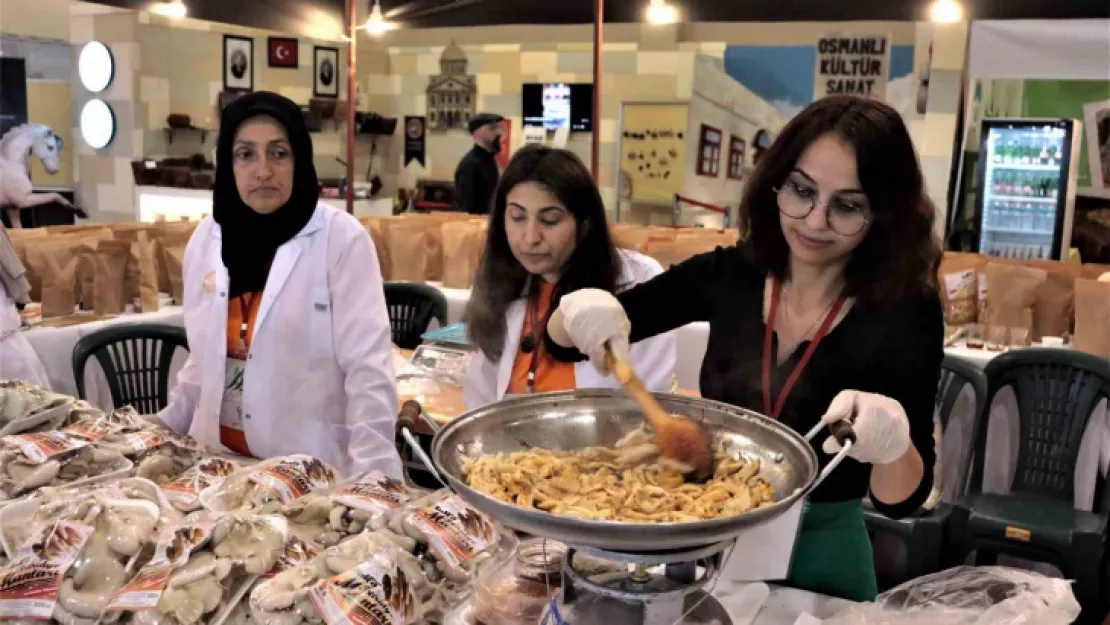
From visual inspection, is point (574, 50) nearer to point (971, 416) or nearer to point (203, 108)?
point (203, 108)

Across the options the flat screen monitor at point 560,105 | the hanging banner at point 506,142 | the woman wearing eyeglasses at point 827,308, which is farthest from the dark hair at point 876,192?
the hanging banner at point 506,142

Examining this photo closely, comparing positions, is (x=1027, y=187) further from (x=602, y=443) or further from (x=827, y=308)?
(x=602, y=443)

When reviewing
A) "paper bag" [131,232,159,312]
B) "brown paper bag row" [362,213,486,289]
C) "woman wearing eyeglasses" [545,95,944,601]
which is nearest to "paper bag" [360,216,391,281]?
"brown paper bag row" [362,213,486,289]

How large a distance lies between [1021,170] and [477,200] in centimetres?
400

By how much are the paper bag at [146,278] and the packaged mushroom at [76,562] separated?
2.48m

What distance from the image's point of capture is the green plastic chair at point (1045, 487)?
10.1ft

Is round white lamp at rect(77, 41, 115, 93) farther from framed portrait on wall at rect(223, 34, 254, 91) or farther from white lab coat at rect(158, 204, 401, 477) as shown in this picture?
white lab coat at rect(158, 204, 401, 477)

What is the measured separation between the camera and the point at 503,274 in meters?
2.37

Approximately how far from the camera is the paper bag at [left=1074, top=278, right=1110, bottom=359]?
3379 millimetres

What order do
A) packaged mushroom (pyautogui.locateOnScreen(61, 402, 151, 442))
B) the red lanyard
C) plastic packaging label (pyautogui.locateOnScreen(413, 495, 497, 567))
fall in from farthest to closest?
1. packaged mushroom (pyautogui.locateOnScreen(61, 402, 151, 442))
2. the red lanyard
3. plastic packaging label (pyautogui.locateOnScreen(413, 495, 497, 567))

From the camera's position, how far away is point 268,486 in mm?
1415

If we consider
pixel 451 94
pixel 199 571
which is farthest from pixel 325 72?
pixel 199 571

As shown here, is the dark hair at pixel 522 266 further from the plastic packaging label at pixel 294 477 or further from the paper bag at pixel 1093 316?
the paper bag at pixel 1093 316

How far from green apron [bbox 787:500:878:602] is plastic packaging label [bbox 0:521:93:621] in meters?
1.09
